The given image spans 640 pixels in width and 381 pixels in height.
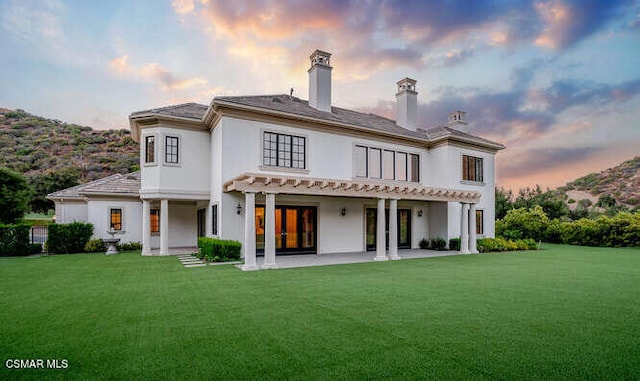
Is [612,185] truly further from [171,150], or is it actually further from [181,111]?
[171,150]


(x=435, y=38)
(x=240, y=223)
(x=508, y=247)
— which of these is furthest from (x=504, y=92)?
(x=240, y=223)

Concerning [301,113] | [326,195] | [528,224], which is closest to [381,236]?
[326,195]

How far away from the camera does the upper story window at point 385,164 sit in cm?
1509

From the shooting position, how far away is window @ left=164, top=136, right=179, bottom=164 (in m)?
13.3

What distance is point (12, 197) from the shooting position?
20797mm

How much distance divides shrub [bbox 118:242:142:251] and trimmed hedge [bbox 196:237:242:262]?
266 inches

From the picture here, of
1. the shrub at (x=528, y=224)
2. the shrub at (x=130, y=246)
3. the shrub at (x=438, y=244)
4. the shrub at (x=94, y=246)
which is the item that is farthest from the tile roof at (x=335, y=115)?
the shrub at (x=130, y=246)

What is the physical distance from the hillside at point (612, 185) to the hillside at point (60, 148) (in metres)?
64.5

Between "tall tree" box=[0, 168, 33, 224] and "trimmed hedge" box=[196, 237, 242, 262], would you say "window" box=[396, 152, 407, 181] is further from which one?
"tall tree" box=[0, 168, 33, 224]

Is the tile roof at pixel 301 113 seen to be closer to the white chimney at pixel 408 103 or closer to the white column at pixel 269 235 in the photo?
the white chimney at pixel 408 103

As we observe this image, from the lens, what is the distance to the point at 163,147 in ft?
43.3

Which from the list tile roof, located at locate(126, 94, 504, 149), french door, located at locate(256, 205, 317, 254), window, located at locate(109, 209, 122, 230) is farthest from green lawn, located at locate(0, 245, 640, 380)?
window, located at locate(109, 209, 122, 230)

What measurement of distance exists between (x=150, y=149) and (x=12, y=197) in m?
15.4

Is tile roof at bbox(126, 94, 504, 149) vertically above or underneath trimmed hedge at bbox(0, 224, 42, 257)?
above
